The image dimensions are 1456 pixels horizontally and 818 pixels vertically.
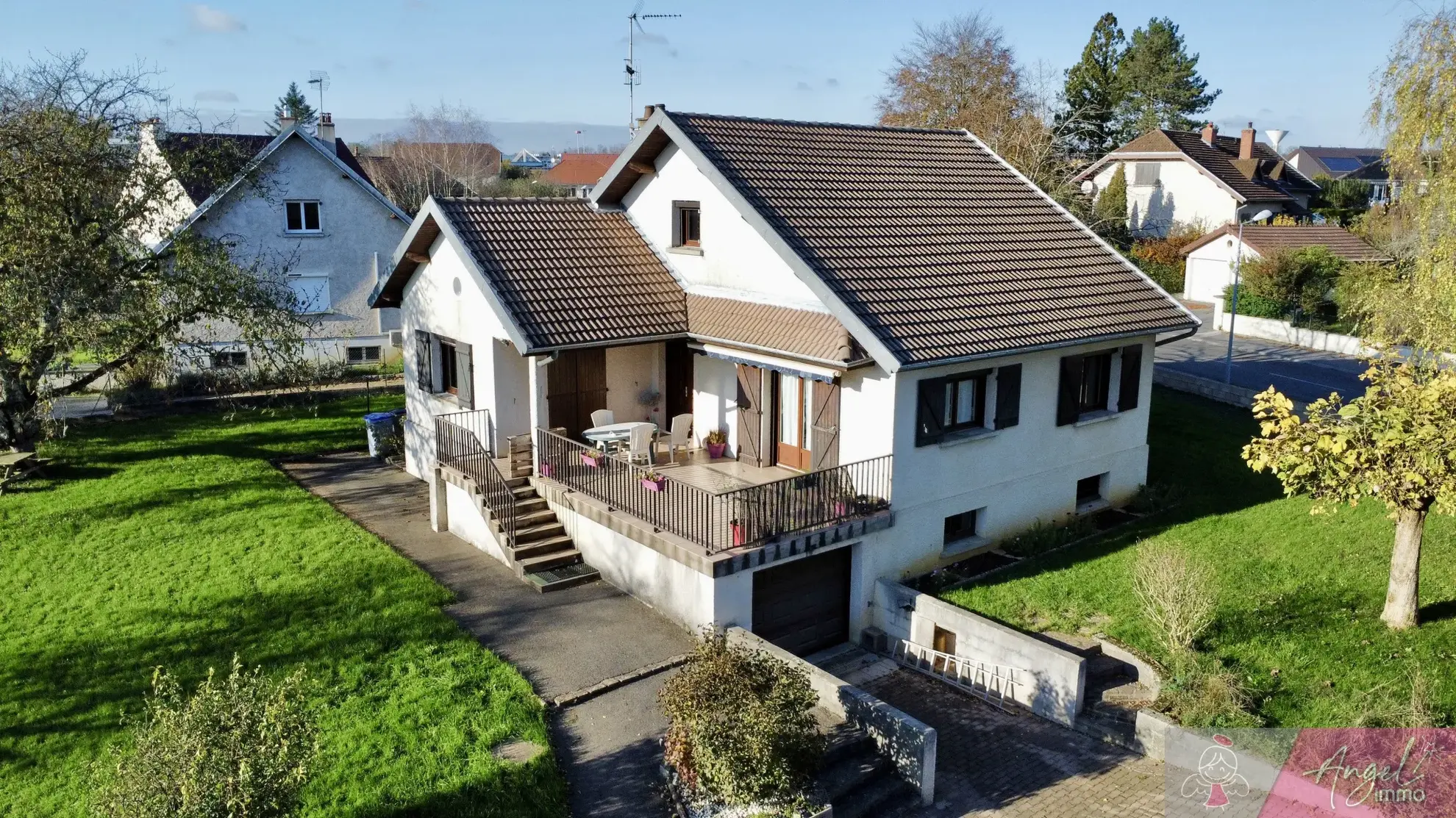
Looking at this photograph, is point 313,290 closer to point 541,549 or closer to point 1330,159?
point 541,549

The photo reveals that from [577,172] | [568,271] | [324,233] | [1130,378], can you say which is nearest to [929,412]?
[1130,378]

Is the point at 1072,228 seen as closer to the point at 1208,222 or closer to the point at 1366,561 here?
the point at 1366,561

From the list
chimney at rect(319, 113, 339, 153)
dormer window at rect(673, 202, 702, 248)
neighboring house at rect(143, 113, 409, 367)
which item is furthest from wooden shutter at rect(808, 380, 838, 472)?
chimney at rect(319, 113, 339, 153)

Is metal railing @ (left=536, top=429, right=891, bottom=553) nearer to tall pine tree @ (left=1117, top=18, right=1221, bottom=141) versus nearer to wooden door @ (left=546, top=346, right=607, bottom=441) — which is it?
wooden door @ (left=546, top=346, right=607, bottom=441)

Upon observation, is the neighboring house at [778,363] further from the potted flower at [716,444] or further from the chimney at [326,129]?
the chimney at [326,129]

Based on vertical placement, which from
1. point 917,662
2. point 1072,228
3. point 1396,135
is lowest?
point 917,662

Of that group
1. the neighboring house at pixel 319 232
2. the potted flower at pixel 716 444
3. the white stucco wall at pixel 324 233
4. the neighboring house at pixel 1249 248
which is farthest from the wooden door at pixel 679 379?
the neighboring house at pixel 1249 248

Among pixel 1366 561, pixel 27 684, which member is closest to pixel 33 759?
pixel 27 684
